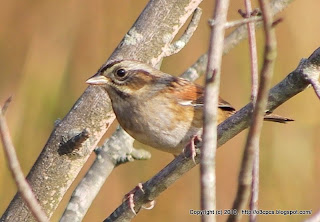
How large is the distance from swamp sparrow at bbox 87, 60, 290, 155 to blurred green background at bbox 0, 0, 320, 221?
90cm

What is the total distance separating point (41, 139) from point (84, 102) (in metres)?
1.38

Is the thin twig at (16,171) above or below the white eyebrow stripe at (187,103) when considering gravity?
below

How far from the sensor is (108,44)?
3.98 metres

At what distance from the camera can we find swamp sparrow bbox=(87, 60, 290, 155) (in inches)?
98.3

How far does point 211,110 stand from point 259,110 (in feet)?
0.28

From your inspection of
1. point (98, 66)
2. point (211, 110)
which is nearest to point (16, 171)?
point (211, 110)

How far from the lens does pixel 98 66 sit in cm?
388

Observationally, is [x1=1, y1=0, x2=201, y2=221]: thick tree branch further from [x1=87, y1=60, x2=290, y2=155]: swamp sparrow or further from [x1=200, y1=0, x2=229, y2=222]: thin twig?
Result: [x1=200, y1=0, x2=229, y2=222]: thin twig

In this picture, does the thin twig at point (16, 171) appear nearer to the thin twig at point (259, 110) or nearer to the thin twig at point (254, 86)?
the thin twig at point (259, 110)

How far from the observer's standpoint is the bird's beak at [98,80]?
239 centimetres

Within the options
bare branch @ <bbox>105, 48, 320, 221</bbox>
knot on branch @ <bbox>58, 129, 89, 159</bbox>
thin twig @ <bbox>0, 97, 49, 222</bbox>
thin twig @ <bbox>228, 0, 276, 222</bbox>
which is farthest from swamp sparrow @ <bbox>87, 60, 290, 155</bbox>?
thin twig @ <bbox>228, 0, 276, 222</bbox>

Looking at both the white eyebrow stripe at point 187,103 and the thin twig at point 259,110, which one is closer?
the thin twig at point 259,110

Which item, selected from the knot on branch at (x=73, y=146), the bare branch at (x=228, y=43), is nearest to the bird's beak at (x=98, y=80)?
the knot on branch at (x=73, y=146)

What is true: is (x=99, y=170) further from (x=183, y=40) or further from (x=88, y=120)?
(x=183, y=40)
